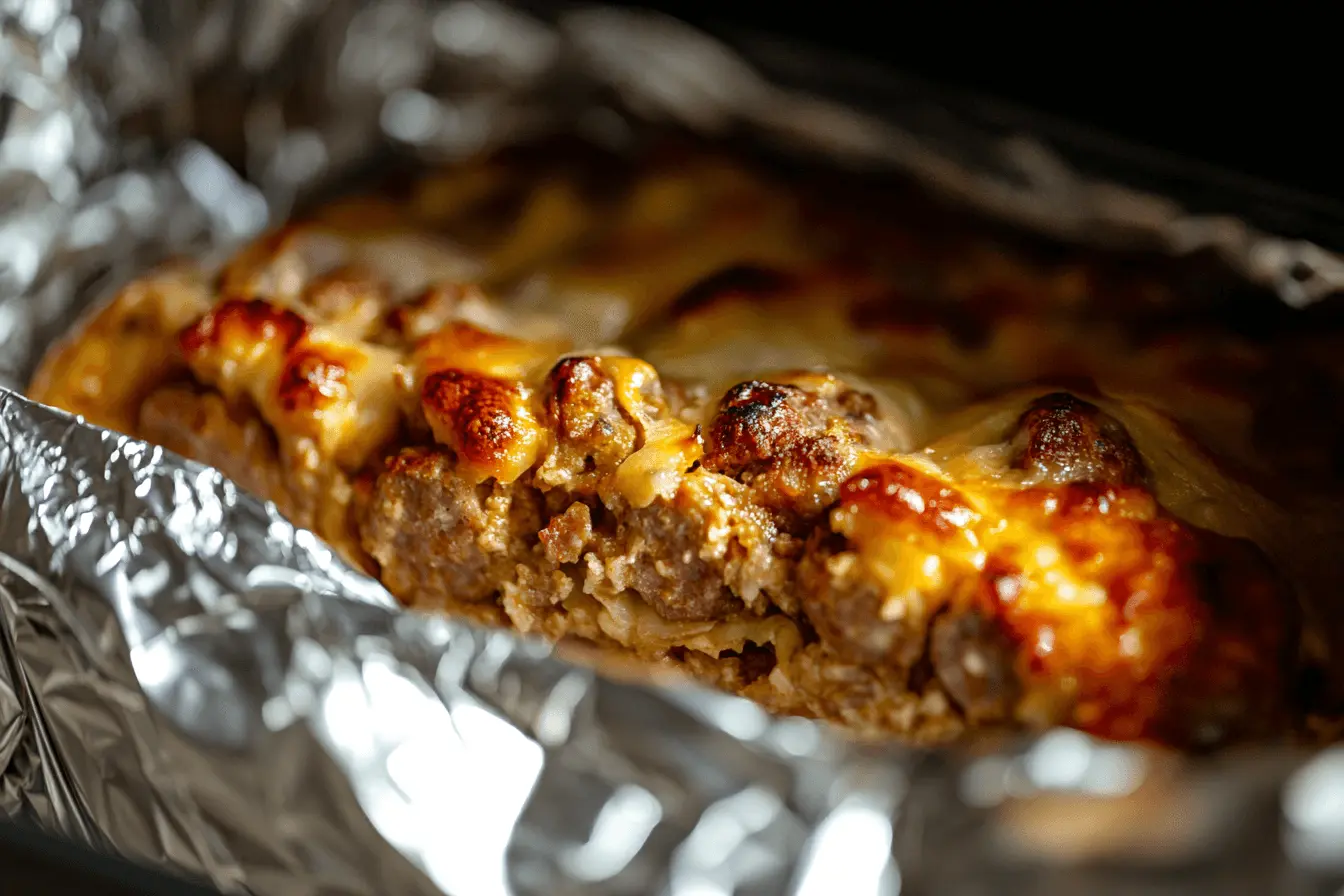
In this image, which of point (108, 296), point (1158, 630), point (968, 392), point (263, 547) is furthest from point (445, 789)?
point (108, 296)

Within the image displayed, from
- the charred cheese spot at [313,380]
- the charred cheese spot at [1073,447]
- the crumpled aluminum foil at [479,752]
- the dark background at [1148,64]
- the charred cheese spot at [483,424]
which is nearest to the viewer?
the crumpled aluminum foil at [479,752]

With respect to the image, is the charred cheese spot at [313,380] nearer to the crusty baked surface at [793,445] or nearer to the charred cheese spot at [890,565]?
the crusty baked surface at [793,445]

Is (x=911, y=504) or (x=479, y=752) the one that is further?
(x=911, y=504)

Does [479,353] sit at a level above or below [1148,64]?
below

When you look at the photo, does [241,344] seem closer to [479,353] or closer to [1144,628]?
[479,353]

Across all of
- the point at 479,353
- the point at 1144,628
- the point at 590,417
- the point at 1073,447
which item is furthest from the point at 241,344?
the point at 1144,628

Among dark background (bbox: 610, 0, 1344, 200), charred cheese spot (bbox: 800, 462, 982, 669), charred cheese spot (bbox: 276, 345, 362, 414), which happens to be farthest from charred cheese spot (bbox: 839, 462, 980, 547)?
dark background (bbox: 610, 0, 1344, 200)

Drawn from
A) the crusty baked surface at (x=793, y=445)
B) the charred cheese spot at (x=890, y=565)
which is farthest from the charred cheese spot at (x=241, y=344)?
the charred cheese spot at (x=890, y=565)

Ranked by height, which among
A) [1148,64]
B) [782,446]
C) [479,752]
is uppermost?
[1148,64]
